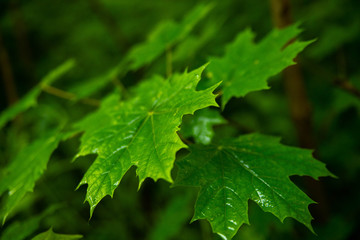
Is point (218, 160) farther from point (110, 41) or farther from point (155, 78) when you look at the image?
point (110, 41)

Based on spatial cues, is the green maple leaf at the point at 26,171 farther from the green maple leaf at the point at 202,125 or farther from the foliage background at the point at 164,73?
the green maple leaf at the point at 202,125

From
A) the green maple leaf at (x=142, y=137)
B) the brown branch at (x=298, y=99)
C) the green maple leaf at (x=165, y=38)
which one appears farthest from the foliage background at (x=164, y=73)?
the green maple leaf at (x=142, y=137)

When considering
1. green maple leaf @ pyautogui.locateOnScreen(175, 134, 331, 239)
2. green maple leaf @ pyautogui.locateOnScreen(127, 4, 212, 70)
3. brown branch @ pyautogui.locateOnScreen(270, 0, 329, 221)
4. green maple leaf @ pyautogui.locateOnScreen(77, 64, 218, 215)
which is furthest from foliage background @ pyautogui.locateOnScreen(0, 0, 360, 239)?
green maple leaf @ pyautogui.locateOnScreen(77, 64, 218, 215)

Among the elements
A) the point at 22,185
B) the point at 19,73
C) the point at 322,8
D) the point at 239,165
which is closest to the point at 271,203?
the point at 239,165

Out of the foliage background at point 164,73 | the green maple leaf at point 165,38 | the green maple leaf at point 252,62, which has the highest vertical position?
the green maple leaf at point 165,38

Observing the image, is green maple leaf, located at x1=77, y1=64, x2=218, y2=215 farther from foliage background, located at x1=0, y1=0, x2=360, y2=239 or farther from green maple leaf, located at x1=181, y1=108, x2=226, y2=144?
foliage background, located at x1=0, y1=0, x2=360, y2=239

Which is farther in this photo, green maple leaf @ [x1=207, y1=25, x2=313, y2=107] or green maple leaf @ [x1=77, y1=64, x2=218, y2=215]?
green maple leaf @ [x1=207, y1=25, x2=313, y2=107]

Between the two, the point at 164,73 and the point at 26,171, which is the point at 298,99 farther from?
the point at 26,171
